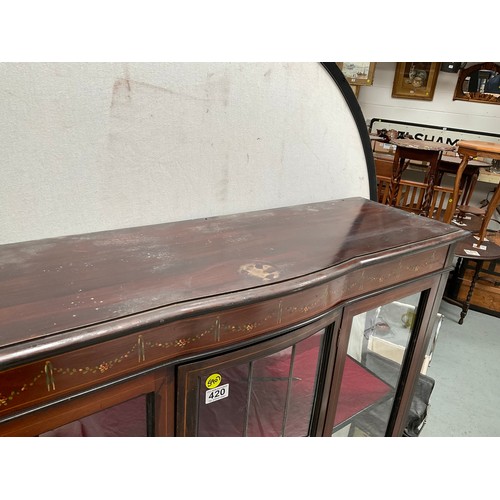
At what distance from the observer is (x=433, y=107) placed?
4.36 metres

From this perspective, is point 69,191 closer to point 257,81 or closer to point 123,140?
point 123,140

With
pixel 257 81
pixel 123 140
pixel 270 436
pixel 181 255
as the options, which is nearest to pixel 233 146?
pixel 257 81

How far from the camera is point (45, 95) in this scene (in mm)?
754

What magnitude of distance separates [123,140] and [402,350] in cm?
97

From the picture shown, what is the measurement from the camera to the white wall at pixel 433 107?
4.13 meters

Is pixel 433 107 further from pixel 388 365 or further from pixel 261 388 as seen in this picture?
pixel 261 388

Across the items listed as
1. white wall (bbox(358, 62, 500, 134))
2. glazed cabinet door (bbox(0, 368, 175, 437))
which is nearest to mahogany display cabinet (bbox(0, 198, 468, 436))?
glazed cabinet door (bbox(0, 368, 175, 437))

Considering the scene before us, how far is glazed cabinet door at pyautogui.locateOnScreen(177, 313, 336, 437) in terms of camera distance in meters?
0.68

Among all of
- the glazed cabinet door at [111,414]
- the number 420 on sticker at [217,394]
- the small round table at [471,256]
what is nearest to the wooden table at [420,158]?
the small round table at [471,256]

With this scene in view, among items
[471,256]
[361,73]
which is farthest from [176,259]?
[361,73]

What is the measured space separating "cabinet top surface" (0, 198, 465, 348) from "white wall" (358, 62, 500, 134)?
3792 mm

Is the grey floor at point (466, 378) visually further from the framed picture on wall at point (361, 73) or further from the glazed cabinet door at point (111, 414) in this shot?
the framed picture on wall at point (361, 73)
